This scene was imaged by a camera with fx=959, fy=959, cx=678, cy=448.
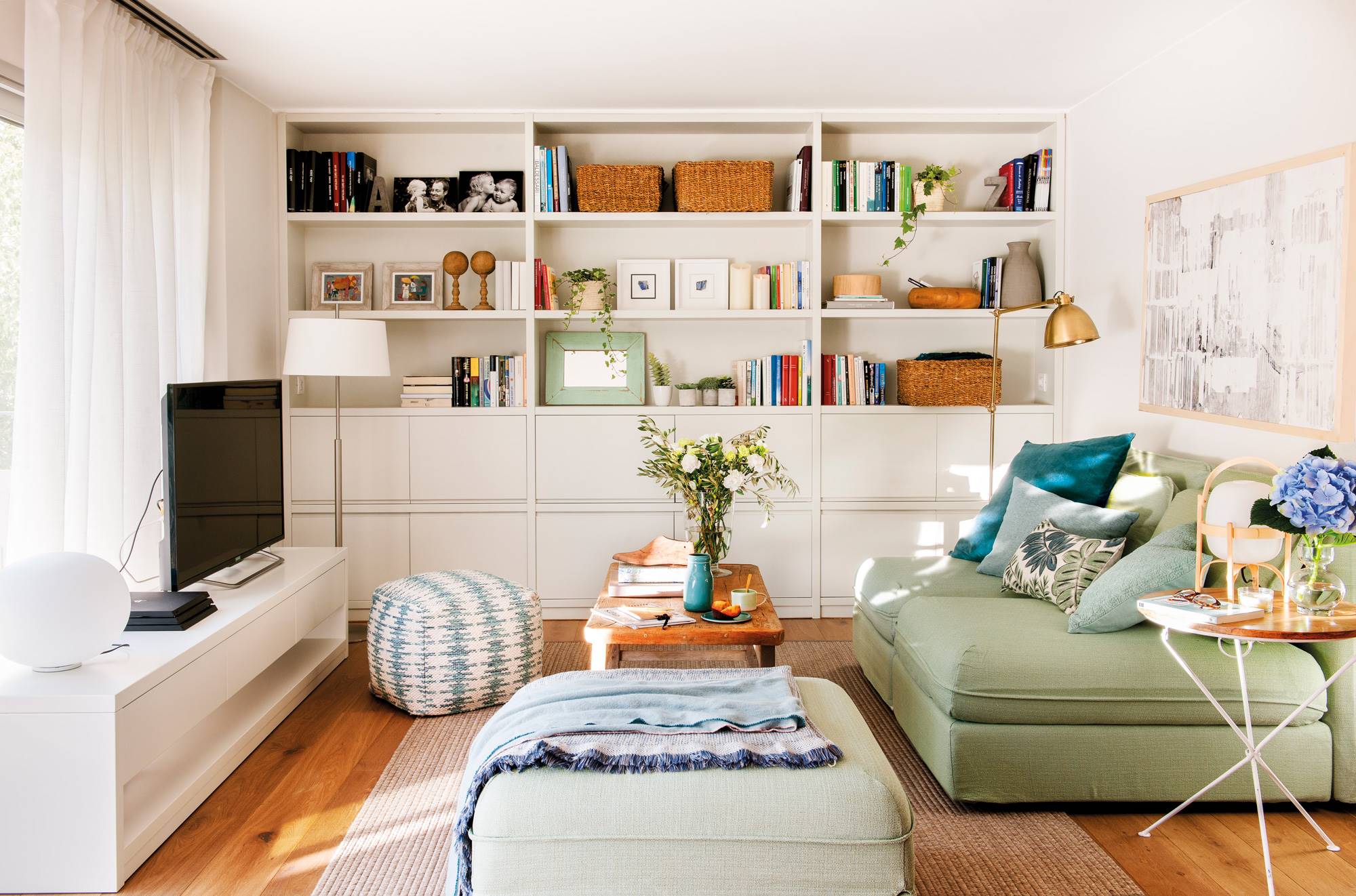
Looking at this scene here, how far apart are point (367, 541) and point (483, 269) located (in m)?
1.40

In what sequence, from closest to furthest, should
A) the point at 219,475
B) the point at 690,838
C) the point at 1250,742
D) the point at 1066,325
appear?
1. the point at 690,838
2. the point at 1250,742
3. the point at 219,475
4. the point at 1066,325

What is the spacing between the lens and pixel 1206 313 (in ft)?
11.0

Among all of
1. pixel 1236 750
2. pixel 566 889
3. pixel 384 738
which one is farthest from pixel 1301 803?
pixel 384 738

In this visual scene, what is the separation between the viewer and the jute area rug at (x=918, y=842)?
221 centimetres

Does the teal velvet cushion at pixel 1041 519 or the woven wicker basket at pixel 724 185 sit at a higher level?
the woven wicker basket at pixel 724 185

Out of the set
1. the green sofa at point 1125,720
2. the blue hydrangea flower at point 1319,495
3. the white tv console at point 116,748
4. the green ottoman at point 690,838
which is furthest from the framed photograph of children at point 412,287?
the blue hydrangea flower at point 1319,495

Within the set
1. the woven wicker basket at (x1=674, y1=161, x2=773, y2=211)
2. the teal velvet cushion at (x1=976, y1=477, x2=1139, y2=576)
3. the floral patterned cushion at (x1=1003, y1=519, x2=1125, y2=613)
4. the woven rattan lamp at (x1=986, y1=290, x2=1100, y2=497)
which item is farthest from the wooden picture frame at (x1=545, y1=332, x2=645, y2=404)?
the floral patterned cushion at (x1=1003, y1=519, x2=1125, y2=613)

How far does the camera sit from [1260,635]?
2021mm

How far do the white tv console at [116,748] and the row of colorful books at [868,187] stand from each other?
3.09 meters

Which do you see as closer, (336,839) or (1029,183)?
(336,839)

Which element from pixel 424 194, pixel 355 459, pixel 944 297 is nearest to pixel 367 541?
pixel 355 459

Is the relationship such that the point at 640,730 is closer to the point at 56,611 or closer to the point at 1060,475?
the point at 56,611

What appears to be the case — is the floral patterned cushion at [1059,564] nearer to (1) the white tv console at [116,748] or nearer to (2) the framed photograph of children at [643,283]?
(2) the framed photograph of children at [643,283]

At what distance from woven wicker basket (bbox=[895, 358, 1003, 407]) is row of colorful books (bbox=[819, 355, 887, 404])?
19cm
